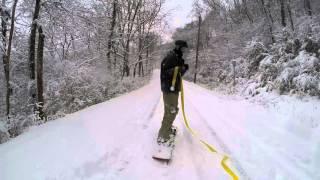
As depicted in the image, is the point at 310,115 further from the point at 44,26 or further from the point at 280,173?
the point at 44,26

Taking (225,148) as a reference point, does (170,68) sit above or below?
above

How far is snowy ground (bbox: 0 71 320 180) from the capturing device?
519 centimetres

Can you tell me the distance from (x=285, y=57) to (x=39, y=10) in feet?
35.0

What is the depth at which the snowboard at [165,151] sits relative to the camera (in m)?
5.76

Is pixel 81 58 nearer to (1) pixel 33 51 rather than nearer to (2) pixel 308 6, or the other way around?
(1) pixel 33 51

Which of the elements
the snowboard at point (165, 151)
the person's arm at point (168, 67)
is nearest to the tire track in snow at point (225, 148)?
the snowboard at point (165, 151)

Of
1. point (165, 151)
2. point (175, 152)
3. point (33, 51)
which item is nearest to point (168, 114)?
point (175, 152)

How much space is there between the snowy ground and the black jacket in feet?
4.24

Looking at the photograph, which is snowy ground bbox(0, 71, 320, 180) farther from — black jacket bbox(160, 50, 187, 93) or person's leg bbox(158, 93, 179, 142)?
black jacket bbox(160, 50, 187, 93)

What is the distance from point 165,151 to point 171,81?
5.02 ft

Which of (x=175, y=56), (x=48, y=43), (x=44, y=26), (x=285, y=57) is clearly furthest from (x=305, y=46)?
(x=48, y=43)

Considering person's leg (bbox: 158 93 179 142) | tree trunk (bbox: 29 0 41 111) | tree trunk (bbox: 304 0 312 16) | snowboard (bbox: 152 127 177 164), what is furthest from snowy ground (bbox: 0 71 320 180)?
tree trunk (bbox: 304 0 312 16)

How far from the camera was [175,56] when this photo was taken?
6.63 metres

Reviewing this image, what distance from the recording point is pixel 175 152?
637 cm
